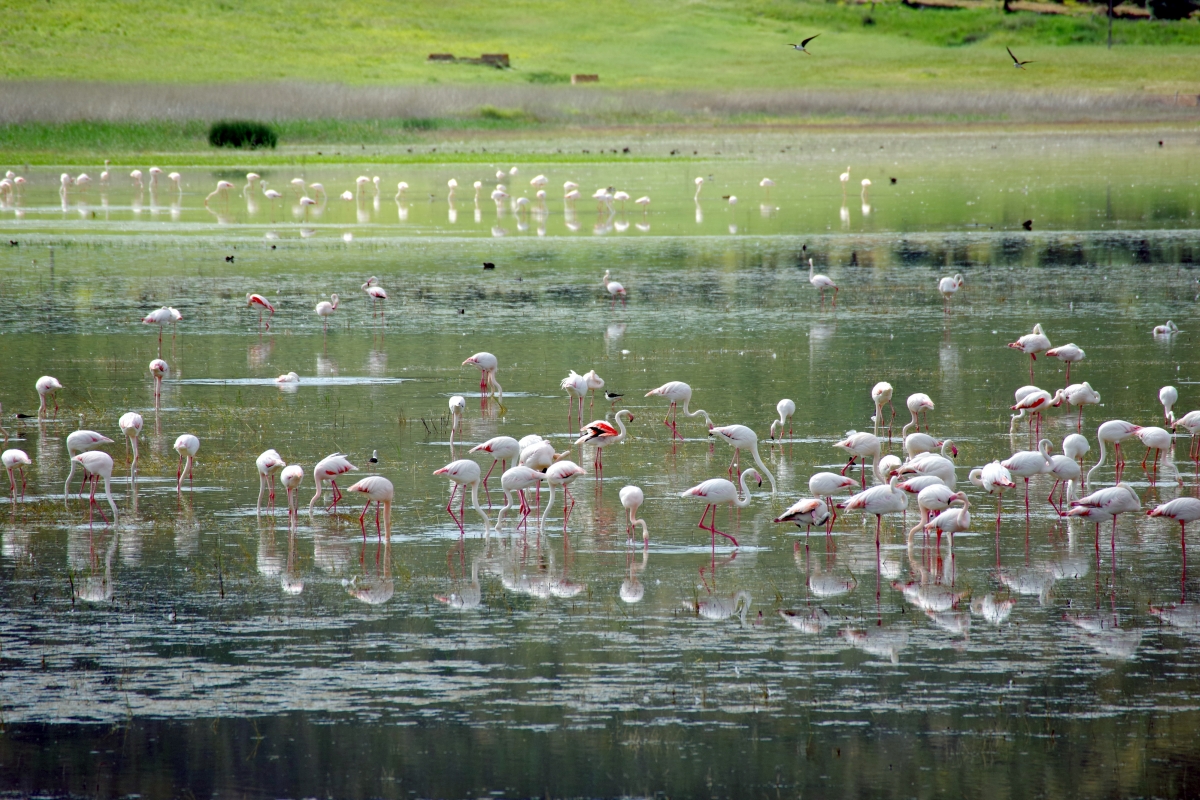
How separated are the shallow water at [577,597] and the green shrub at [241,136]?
34.7 metres

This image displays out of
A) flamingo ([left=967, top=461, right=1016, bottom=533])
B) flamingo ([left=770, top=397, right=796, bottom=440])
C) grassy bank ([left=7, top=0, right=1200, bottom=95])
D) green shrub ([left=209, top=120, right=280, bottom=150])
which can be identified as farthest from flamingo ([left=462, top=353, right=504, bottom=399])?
grassy bank ([left=7, top=0, right=1200, bottom=95])

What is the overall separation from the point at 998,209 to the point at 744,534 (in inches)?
945

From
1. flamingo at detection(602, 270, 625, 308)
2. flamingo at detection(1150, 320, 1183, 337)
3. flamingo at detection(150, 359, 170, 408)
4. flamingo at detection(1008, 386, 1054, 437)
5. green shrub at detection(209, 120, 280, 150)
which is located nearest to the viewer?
flamingo at detection(1008, 386, 1054, 437)

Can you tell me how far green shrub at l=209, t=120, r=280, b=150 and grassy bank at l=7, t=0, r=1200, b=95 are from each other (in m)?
26.1

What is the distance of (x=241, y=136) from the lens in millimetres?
52062

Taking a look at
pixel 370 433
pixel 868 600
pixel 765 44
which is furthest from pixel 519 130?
pixel 868 600

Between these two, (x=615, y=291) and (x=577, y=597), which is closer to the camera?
(x=577, y=597)

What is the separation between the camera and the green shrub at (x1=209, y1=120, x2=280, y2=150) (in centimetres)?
5181

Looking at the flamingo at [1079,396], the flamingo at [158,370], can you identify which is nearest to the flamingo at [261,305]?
the flamingo at [158,370]

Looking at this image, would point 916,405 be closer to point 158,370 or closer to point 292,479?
point 292,479

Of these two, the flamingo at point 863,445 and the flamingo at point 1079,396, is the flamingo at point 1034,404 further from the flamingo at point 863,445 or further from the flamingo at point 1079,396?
the flamingo at point 863,445

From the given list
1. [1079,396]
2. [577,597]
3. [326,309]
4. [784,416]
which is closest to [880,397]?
[784,416]

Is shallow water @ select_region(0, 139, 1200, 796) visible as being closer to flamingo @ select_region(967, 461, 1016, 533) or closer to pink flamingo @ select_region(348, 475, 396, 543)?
pink flamingo @ select_region(348, 475, 396, 543)

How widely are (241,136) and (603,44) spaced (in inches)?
1981
